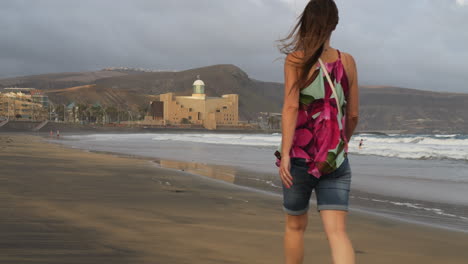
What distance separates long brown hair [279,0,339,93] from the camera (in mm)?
2344

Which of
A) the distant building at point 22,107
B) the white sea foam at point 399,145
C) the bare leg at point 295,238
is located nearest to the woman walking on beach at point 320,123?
the bare leg at point 295,238

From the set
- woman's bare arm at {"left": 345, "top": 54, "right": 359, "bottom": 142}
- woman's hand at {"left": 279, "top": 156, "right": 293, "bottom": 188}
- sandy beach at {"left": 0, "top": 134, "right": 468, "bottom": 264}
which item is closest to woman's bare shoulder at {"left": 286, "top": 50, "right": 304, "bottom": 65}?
woman's bare arm at {"left": 345, "top": 54, "right": 359, "bottom": 142}

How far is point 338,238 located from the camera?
231 cm

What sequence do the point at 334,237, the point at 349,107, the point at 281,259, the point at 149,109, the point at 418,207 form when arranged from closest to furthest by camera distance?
the point at 334,237 < the point at 349,107 < the point at 281,259 < the point at 418,207 < the point at 149,109

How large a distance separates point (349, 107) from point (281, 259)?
144 cm

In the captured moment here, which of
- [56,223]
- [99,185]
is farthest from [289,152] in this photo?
[99,185]

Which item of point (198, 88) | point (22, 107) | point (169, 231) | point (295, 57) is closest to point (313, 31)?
point (295, 57)

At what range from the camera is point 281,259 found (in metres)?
3.38

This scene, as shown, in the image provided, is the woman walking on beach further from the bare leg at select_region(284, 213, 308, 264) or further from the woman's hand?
the bare leg at select_region(284, 213, 308, 264)

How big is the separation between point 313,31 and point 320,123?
505 millimetres

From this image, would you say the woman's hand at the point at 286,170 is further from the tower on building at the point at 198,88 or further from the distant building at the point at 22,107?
the tower on building at the point at 198,88

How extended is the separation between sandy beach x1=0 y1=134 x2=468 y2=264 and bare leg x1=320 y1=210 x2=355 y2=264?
1102 millimetres

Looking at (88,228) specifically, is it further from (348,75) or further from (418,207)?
(418,207)

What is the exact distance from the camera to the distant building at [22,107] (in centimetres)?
12000
